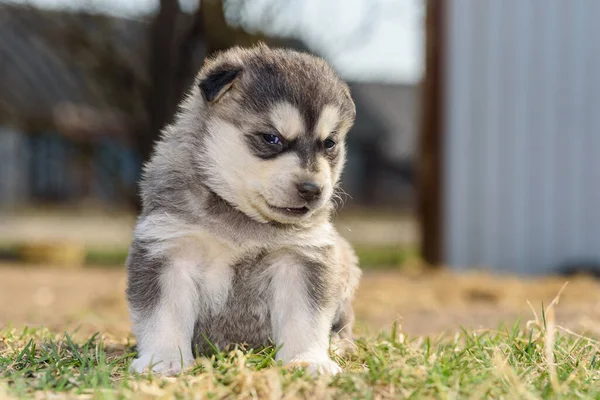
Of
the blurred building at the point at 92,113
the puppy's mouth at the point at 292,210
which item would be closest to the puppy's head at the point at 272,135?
the puppy's mouth at the point at 292,210

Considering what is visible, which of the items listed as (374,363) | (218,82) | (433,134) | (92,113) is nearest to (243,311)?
(374,363)

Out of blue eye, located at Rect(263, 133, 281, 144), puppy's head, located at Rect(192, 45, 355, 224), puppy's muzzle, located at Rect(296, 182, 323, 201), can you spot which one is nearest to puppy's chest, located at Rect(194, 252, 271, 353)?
puppy's head, located at Rect(192, 45, 355, 224)

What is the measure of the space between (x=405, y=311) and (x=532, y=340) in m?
2.71

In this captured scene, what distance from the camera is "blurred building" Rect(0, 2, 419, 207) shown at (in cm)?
1052

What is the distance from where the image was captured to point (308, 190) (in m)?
3.11

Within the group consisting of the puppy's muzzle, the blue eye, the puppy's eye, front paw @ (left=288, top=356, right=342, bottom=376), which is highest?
the blue eye

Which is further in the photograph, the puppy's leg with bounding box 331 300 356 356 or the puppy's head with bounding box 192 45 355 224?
the puppy's leg with bounding box 331 300 356 356

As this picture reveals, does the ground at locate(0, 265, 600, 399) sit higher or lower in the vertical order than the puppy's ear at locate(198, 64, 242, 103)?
lower

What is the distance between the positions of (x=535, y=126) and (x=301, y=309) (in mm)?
7573

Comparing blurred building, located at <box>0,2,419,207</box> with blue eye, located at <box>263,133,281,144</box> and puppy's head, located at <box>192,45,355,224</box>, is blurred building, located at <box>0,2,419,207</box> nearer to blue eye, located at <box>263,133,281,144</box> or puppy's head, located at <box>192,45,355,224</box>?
puppy's head, located at <box>192,45,355,224</box>

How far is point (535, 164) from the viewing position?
9969 millimetres

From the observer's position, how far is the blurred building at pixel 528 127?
32.6ft

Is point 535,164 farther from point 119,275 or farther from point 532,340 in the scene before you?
point 532,340

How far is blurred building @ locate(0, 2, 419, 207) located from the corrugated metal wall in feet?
4.52
